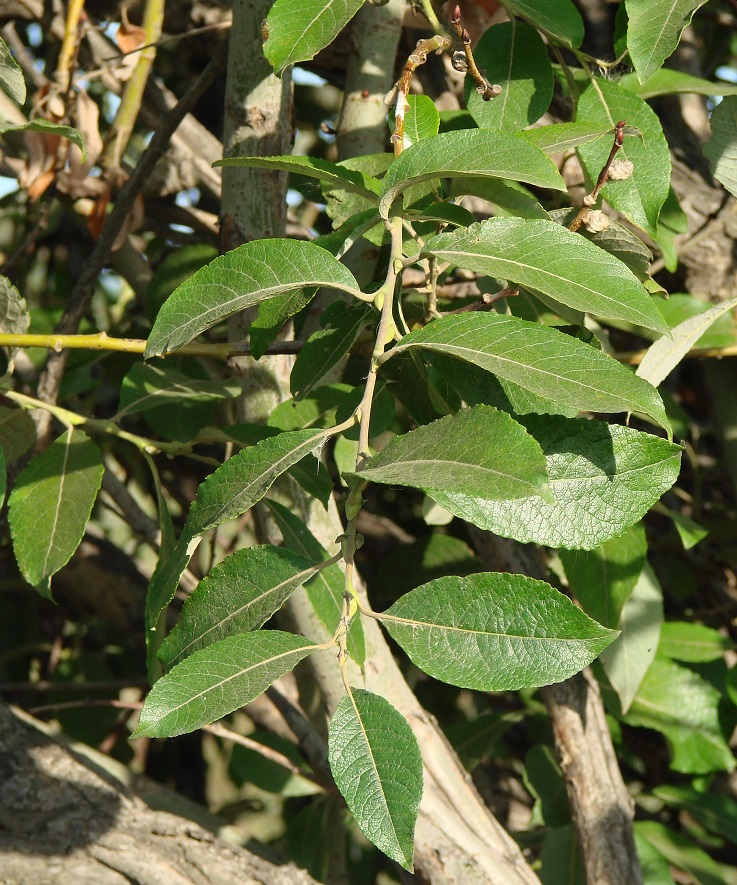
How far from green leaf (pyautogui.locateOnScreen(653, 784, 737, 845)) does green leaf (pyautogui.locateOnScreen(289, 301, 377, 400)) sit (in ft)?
3.31

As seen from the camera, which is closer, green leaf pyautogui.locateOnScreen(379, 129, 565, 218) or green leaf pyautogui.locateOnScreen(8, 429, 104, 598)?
green leaf pyautogui.locateOnScreen(379, 129, 565, 218)

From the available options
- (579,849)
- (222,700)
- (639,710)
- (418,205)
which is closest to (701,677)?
(639,710)

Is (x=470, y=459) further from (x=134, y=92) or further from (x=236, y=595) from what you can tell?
(x=134, y=92)

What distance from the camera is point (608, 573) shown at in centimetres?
98

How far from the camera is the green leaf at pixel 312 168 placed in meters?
0.66

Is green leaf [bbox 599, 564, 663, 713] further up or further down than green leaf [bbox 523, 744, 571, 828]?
further up

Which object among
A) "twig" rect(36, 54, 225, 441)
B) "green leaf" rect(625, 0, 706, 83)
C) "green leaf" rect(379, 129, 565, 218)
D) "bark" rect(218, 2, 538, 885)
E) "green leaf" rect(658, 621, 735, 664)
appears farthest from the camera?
"green leaf" rect(658, 621, 735, 664)

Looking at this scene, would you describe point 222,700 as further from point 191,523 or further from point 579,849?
point 579,849

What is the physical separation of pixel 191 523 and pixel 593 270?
302mm

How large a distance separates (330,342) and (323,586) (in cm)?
21

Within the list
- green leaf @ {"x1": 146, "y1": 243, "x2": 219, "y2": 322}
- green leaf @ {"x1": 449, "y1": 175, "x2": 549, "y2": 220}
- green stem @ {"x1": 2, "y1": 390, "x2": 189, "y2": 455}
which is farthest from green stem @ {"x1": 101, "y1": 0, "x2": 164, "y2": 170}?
green leaf @ {"x1": 449, "y1": 175, "x2": 549, "y2": 220}

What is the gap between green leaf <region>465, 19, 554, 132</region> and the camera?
2.69ft

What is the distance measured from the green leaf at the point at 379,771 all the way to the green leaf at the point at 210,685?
6 centimetres

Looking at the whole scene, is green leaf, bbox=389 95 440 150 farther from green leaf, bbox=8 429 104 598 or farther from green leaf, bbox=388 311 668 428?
green leaf, bbox=8 429 104 598
